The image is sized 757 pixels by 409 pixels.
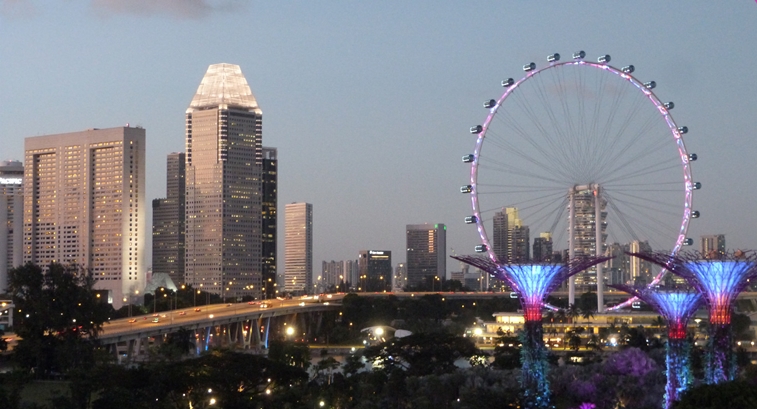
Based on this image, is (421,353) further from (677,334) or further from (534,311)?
(534,311)

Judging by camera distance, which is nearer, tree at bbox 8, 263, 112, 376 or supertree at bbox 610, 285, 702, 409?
supertree at bbox 610, 285, 702, 409

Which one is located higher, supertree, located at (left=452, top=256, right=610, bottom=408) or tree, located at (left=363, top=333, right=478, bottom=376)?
supertree, located at (left=452, top=256, right=610, bottom=408)

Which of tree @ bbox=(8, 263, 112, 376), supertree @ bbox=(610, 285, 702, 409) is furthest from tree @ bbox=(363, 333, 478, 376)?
supertree @ bbox=(610, 285, 702, 409)

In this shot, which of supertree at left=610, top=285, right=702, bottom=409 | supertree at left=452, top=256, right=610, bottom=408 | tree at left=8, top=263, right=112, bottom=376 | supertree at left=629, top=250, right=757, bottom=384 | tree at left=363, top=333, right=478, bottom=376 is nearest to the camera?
supertree at left=629, top=250, right=757, bottom=384

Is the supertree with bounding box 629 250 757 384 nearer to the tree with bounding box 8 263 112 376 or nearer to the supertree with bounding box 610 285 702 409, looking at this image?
the supertree with bounding box 610 285 702 409

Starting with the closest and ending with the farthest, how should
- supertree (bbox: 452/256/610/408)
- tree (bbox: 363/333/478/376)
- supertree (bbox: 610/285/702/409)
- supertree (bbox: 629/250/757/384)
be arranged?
supertree (bbox: 629/250/757/384) < supertree (bbox: 452/256/610/408) < supertree (bbox: 610/285/702/409) < tree (bbox: 363/333/478/376)

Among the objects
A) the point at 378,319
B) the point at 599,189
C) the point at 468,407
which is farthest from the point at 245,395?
the point at 378,319

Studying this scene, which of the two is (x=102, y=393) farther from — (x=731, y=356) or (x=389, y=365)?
(x=731, y=356)

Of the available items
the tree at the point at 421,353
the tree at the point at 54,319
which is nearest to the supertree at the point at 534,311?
the tree at the point at 421,353
